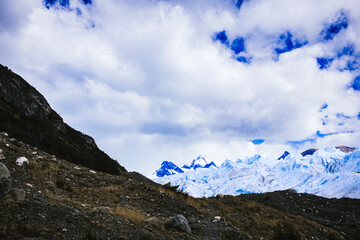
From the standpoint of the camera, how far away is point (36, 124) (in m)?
23.2

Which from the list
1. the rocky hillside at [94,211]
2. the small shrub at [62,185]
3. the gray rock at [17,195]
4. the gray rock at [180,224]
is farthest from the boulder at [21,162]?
the gray rock at [180,224]

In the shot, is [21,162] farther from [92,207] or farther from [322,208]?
[322,208]

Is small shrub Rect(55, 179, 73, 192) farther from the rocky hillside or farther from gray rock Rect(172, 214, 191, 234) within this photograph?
gray rock Rect(172, 214, 191, 234)

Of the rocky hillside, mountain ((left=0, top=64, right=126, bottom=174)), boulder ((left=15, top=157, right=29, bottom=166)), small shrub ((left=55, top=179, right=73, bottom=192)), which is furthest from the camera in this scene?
mountain ((left=0, top=64, right=126, bottom=174))

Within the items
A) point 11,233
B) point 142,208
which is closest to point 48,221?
point 11,233

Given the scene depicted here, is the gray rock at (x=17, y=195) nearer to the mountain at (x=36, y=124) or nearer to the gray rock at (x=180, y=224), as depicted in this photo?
the gray rock at (x=180, y=224)

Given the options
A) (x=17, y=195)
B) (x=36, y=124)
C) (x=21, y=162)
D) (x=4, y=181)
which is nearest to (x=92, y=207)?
(x=17, y=195)

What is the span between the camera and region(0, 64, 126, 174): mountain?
19.3m

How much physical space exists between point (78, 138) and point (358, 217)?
1490 inches

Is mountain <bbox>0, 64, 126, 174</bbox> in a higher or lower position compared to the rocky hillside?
higher

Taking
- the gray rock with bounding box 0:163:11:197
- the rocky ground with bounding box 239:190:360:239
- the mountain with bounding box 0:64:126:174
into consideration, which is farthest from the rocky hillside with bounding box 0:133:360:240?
the mountain with bounding box 0:64:126:174

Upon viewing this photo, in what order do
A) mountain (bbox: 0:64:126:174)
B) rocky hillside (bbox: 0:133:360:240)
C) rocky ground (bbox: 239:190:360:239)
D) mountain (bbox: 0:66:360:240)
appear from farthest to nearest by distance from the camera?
rocky ground (bbox: 239:190:360:239)
mountain (bbox: 0:64:126:174)
mountain (bbox: 0:66:360:240)
rocky hillside (bbox: 0:133:360:240)

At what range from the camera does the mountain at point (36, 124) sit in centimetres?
1934

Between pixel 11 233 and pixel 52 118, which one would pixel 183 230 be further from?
pixel 52 118
